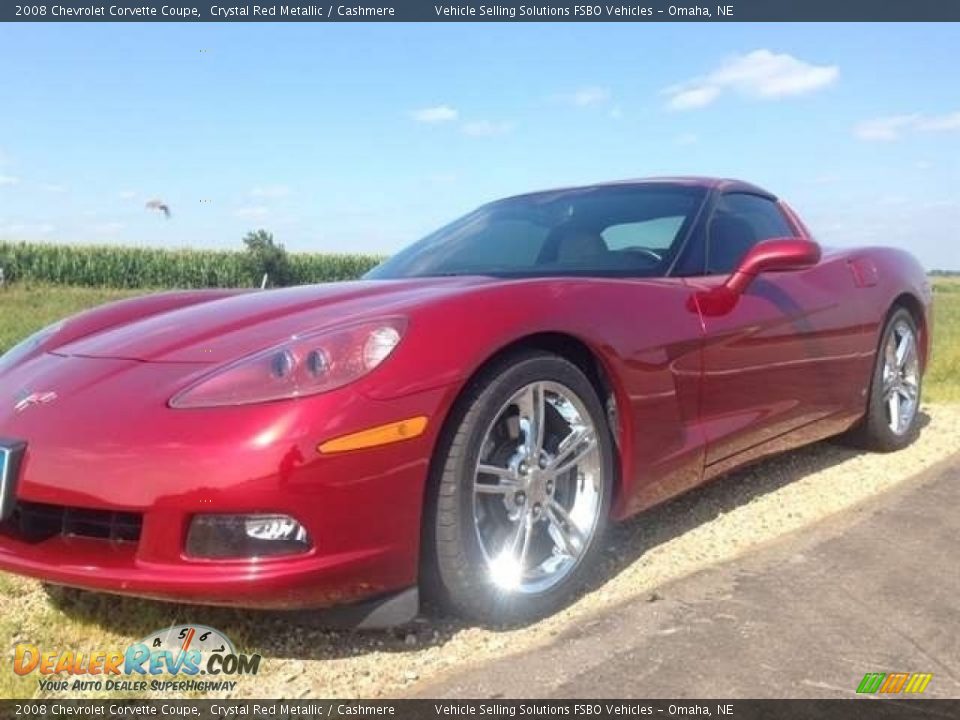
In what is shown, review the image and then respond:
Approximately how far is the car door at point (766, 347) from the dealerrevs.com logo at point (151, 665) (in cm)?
164

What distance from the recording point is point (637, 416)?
2.54 metres

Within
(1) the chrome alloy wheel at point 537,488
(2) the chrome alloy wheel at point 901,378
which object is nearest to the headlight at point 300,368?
(1) the chrome alloy wheel at point 537,488

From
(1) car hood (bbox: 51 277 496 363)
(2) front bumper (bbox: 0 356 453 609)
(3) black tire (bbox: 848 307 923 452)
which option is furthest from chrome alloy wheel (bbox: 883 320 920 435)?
(2) front bumper (bbox: 0 356 453 609)

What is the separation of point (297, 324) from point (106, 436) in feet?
1.76

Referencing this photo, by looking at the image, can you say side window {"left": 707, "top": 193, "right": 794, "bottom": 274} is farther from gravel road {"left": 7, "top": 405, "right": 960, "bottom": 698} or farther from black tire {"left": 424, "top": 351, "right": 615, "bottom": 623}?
black tire {"left": 424, "top": 351, "right": 615, "bottom": 623}

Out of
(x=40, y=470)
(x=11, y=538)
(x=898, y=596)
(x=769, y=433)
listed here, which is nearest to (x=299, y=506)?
(x=40, y=470)

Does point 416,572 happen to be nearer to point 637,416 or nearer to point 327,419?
point 327,419

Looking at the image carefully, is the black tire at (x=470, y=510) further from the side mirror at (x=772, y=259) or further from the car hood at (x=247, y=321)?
the side mirror at (x=772, y=259)

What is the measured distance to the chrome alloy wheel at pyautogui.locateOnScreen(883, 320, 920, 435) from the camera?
4.18m

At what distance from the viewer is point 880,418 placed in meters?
4.11

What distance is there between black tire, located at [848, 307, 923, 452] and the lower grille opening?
3.33 m

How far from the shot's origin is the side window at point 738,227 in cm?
327

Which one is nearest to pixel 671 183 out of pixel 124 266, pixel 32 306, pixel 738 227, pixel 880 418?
pixel 738 227

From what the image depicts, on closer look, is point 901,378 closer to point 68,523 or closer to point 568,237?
point 568,237
